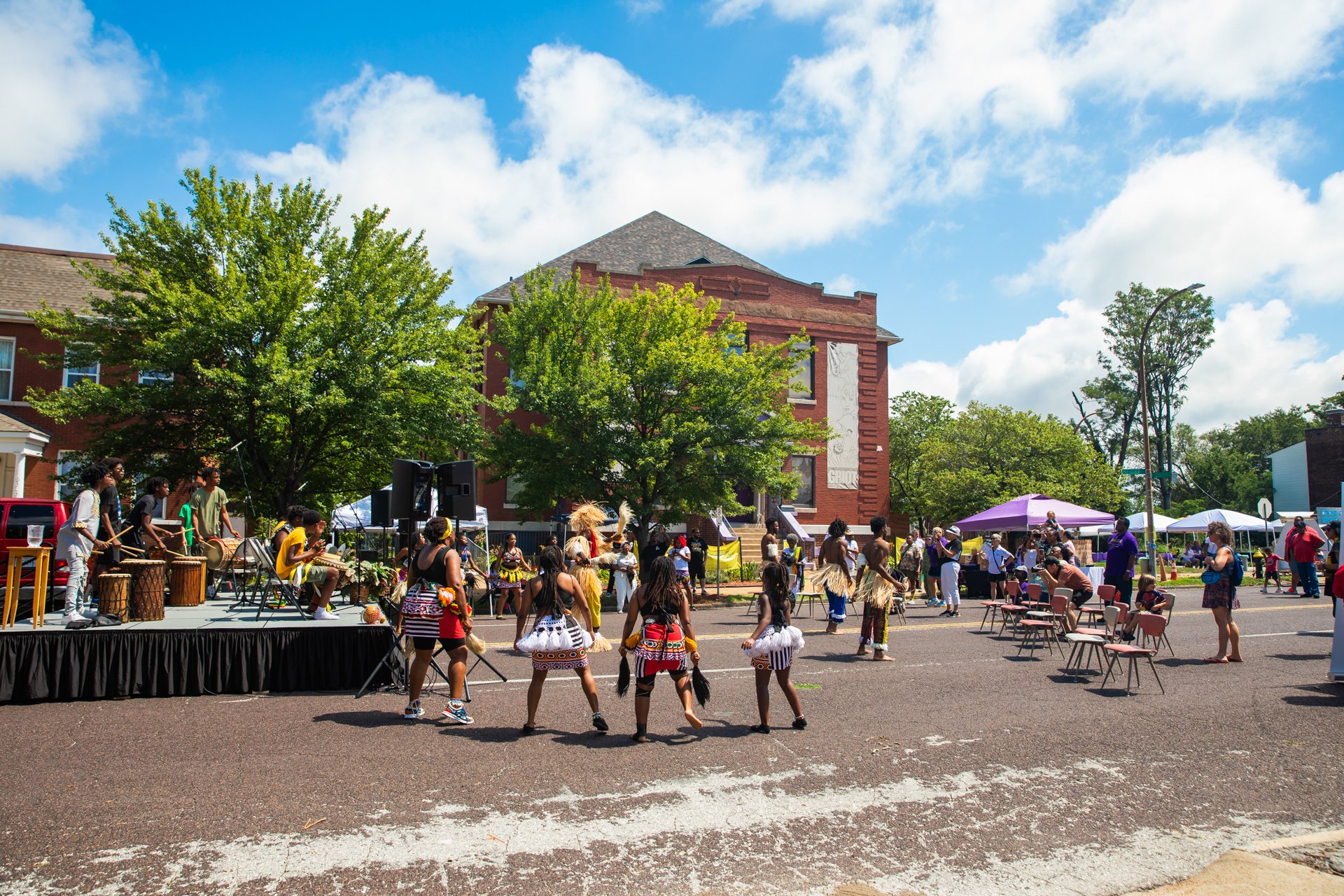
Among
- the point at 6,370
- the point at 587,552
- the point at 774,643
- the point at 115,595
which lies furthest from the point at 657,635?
the point at 6,370

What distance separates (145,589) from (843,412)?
29.9 meters

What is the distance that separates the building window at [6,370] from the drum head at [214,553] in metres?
18.8

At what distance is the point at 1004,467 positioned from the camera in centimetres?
4241

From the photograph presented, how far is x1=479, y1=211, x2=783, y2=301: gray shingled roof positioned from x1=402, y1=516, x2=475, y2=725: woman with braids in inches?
1071

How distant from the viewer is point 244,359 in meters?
18.9

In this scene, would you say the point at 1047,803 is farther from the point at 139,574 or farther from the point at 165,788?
the point at 139,574

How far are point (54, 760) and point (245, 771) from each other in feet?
5.08

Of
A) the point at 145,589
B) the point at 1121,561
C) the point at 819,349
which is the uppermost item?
the point at 819,349

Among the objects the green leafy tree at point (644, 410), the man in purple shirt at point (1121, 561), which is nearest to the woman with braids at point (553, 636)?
the man in purple shirt at point (1121, 561)

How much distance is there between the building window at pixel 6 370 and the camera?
2502cm

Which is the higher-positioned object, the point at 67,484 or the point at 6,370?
the point at 6,370

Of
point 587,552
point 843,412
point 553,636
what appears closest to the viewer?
point 553,636

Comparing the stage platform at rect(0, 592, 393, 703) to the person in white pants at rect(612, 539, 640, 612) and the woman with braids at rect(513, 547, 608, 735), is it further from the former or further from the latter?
the person in white pants at rect(612, 539, 640, 612)

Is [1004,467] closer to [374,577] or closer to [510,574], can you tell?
[510,574]
